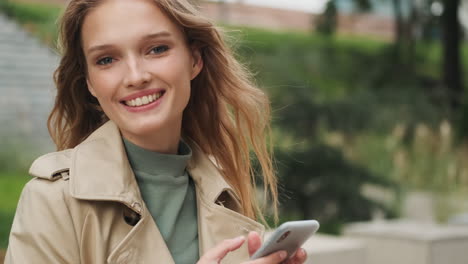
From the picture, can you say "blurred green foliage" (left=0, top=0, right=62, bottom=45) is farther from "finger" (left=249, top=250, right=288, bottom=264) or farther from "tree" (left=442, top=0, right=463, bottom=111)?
"finger" (left=249, top=250, right=288, bottom=264)

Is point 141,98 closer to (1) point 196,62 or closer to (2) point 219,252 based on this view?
(1) point 196,62

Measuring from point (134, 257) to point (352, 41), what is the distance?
456 inches

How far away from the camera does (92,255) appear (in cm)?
146

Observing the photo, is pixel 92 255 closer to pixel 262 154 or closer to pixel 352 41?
pixel 262 154

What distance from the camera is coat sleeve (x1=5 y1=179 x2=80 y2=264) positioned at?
140 centimetres

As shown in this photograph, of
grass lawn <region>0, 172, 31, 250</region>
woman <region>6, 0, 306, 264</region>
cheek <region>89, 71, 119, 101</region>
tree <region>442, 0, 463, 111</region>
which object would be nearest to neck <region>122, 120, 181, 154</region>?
woman <region>6, 0, 306, 264</region>

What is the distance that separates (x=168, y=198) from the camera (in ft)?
5.43

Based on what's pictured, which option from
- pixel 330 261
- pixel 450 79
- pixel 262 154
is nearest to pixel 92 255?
pixel 262 154

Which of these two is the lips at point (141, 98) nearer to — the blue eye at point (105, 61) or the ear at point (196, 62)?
the blue eye at point (105, 61)

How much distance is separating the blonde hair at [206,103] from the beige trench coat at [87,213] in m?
0.16

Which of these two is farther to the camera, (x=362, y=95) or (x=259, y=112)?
(x=362, y=95)

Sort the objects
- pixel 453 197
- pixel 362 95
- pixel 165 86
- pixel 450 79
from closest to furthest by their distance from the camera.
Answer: pixel 165 86 < pixel 453 197 < pixel 362 95 < pixel 450 79

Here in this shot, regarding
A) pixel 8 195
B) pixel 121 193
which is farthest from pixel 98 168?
pixel 8 195

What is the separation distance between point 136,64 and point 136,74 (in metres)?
0.02
